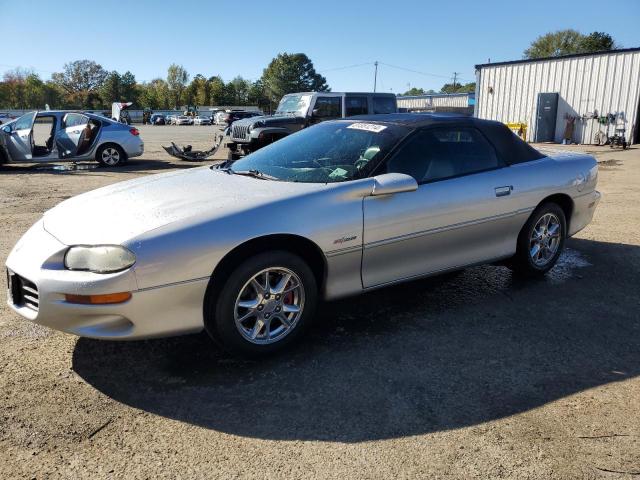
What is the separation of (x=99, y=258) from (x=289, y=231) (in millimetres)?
1058

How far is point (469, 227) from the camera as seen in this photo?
3957 millimetres

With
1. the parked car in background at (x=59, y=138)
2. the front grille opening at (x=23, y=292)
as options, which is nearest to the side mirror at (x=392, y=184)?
the front grille opening at (x=23, y=292)

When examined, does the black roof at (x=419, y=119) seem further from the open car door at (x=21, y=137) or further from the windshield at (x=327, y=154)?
the open car door at (x=21, y=137)

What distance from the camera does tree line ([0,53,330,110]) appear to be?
100 meters

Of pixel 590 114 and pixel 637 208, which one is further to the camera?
pixel 590 114

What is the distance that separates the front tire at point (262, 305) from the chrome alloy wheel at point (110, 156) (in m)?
12.0

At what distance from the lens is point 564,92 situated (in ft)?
73.0

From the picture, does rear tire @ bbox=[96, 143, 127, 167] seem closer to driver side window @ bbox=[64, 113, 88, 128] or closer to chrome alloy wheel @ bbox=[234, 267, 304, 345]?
driver side window @ bbox=[64, 113, 88, 128]

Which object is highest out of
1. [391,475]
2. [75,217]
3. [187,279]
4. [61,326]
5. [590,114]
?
[590,114]

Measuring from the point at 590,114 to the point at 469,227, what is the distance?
20751 millimetres

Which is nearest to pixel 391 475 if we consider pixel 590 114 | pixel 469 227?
pixel 469 227

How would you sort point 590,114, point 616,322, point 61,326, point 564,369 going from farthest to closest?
→ point 590,114 < point 616,322 < point 564,369 < point 61,326

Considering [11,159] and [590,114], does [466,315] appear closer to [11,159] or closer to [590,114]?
[11,159]

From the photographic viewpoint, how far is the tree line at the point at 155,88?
100m
